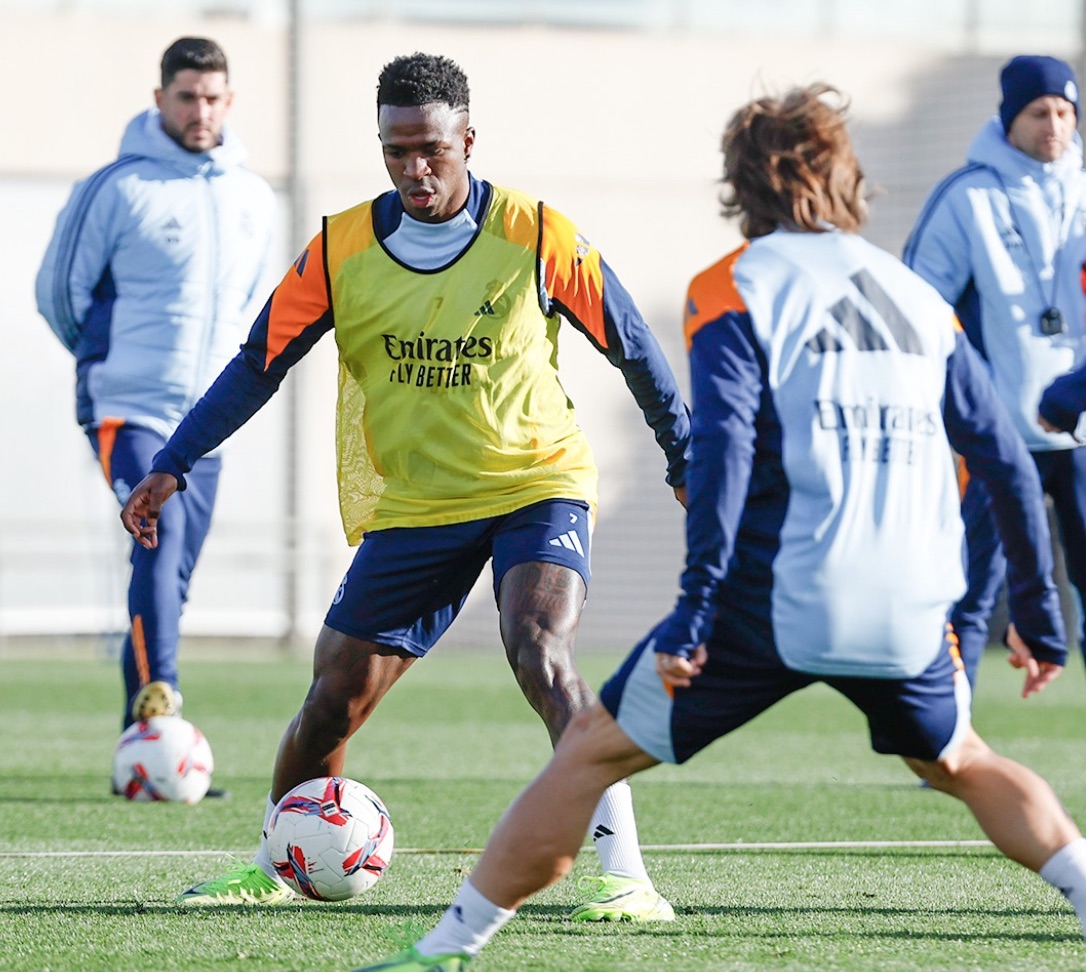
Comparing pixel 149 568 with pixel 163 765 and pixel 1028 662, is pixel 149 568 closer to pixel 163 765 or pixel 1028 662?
pixel 163 765

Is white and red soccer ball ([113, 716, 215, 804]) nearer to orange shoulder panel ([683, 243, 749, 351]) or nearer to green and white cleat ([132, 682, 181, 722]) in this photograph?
green and white cleat ([132, 682, 181, 722])

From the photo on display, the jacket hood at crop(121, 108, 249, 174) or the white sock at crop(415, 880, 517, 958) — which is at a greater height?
the jacket hood at crop(121, 108, 249, 174)

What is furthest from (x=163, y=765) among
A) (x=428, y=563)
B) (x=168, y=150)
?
(x=428, y=563)

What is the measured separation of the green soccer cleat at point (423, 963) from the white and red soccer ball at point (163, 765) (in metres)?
3.44

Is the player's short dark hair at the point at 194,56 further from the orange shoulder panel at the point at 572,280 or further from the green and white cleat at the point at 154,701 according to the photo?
the orange shoulder panel at the point at 572,280

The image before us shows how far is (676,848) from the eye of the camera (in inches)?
232

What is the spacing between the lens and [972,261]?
22.8 ft

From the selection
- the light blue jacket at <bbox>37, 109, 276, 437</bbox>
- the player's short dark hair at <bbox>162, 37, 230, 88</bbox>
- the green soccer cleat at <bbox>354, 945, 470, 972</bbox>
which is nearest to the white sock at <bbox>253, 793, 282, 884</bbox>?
the green soccer cleat at <bbox>354, 945, 470, 972</bbox>

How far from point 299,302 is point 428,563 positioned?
2.31 ft

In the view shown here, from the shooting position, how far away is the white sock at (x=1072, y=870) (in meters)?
3.66

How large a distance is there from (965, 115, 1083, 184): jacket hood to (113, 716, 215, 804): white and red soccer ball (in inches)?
139

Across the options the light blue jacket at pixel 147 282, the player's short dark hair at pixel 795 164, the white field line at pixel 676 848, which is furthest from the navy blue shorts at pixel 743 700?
the light blue jacket at pixel 147 282

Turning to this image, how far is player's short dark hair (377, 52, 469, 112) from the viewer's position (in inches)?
182

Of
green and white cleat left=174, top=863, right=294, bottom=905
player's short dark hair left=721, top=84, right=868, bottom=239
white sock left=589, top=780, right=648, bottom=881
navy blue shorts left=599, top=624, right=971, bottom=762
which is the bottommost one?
green and white cleat left=174, top=863, right=294, bottom=905
